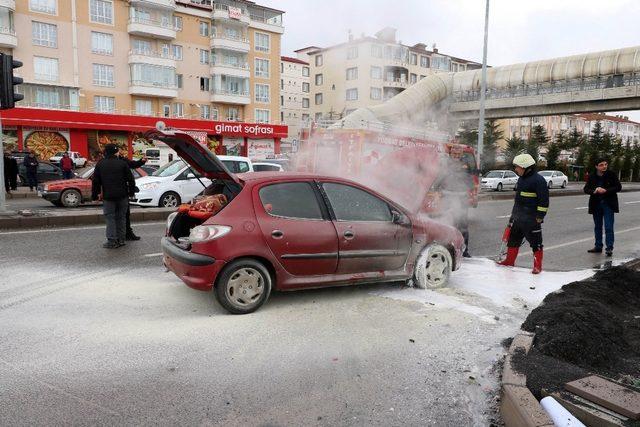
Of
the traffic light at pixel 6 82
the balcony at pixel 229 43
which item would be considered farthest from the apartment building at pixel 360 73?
the balcony at pixel 229 43

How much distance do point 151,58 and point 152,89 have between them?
2533mm

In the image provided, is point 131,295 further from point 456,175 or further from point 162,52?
point 162,52

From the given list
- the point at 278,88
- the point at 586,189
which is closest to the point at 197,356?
the point at 586,189

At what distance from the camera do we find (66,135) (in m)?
34.6

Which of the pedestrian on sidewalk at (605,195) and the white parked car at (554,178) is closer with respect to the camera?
the pedestrian on sidewalk at (605,195)

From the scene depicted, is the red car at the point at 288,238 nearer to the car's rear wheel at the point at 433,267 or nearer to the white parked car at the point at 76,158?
the car's rear wheel at the point at 433,267

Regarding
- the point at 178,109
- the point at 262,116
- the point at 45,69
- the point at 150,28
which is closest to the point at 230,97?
the point at 262,116

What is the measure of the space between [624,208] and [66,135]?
3450cm

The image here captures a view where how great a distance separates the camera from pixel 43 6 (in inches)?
1404

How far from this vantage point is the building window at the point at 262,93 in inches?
1871

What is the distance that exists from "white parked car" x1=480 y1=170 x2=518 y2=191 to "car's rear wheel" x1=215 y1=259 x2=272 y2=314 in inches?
1073

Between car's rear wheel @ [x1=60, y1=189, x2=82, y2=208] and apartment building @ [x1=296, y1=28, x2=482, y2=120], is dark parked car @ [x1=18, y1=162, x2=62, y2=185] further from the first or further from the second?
apartment building @ [x1=296, y1=28, x2=482, y2=120]

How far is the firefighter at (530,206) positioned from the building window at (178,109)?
130 feet

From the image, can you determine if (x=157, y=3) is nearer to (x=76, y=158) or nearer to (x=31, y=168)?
(x=76, y=158)
